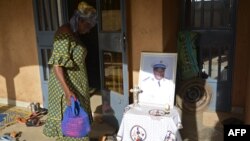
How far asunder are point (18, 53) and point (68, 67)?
2.27 m

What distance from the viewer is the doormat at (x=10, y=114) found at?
14.0ft

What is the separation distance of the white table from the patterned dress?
43cm

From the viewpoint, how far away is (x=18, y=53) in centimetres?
462

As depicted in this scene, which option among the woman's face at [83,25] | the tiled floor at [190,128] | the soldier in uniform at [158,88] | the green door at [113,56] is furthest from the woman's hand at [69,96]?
the tiled floor at [190,128]

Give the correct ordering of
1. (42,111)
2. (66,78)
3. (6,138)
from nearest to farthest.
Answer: (66,78) < (6,138) < (42,111)

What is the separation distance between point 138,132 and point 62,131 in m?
0.76

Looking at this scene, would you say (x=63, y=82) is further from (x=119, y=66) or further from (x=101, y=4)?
(x=101, y=4)

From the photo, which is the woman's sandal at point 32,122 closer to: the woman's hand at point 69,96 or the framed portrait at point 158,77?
the woman's hand at point 69,96

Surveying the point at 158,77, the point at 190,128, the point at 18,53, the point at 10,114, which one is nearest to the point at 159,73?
the point at 158,77

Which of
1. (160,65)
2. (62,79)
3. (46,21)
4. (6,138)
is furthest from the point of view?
(46,21)

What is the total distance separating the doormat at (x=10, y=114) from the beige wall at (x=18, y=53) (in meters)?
0.14

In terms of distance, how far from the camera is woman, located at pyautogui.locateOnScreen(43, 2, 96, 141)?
2602 millimetres

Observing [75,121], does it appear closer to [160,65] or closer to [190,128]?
[160,65]

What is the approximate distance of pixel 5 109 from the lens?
4.79 m
